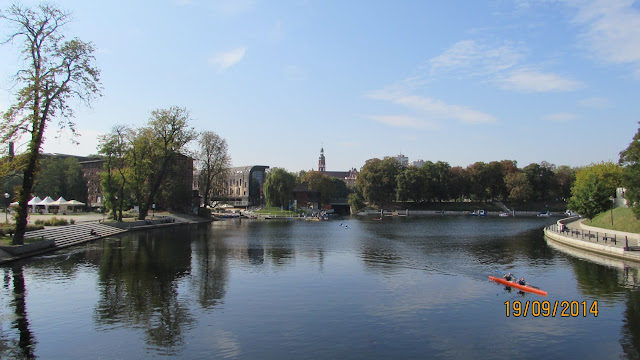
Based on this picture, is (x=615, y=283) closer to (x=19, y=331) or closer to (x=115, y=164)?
(x=19, y=331)

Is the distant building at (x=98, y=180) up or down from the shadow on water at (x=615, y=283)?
up

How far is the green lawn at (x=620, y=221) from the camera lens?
5287 cm

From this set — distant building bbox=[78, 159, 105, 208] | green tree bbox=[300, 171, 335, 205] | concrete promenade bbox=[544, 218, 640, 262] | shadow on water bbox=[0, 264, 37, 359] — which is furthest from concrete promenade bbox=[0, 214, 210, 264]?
green tree bbox=[300, 171, 335, 205]

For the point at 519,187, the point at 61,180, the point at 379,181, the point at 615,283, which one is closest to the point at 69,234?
the point at 615,283

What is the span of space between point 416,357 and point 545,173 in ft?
493

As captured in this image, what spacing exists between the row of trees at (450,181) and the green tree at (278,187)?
3377 centimetres

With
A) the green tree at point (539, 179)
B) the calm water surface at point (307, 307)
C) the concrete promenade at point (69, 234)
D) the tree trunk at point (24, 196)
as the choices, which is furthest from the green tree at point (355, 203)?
the tree trunk at point (24, 196)

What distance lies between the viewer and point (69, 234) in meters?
52.8

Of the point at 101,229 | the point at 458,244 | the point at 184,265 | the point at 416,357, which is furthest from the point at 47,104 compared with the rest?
the point at 458,244

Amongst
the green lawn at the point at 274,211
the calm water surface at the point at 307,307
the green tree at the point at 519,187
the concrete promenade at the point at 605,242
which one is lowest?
the calm water surface at the point at 307,307

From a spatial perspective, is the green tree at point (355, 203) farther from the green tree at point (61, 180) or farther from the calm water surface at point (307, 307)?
the calm water surface at point (307, 307)

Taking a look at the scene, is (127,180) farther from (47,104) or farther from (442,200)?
(442,200)

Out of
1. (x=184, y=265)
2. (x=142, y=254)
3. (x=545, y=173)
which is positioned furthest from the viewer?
(x=545, y=173)

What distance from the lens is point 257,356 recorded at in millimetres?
17281
